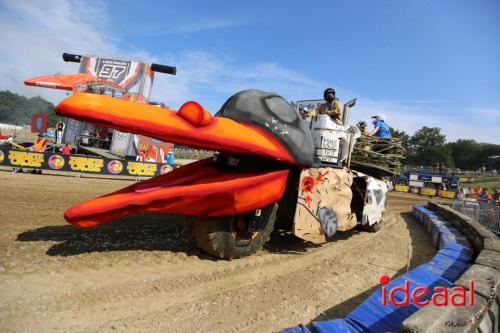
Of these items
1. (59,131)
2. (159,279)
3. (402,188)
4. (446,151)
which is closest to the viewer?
(159,279)

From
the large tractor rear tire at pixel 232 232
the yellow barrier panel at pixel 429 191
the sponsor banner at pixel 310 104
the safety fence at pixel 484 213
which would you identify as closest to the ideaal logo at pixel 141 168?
the sponsor banner at pixel 310 104

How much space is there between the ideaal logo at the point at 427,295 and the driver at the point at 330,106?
340 centimetres

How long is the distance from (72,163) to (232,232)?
1104 centimetres

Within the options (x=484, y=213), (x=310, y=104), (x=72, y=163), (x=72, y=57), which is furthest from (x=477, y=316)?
(x=72, y=57)

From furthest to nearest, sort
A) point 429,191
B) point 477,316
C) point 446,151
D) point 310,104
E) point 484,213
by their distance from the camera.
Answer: point 446,151 → point 429,191 → point 484,213 → point 310,104 → point 477,316

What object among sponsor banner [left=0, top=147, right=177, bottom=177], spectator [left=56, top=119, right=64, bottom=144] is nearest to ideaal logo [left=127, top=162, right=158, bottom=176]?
sponsor banner [left=0, top=147, right=177, bottom=177]

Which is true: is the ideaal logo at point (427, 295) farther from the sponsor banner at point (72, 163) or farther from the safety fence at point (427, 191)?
the safety fence at point (427, 191)

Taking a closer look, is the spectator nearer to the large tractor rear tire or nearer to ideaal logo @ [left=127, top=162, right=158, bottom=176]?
ideaal logo @ [left=127, top=162, right=158, bottom=176]

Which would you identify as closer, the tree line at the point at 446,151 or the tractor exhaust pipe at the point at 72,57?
the tractor exhaust pipe at the point at 72,57

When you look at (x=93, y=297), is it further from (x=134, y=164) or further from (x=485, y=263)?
(x=134, y=164)

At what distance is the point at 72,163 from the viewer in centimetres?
1260

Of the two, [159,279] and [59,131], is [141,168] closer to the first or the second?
[59,131]

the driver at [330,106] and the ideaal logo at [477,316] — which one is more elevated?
the driver at [330,106]

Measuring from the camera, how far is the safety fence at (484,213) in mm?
9586
